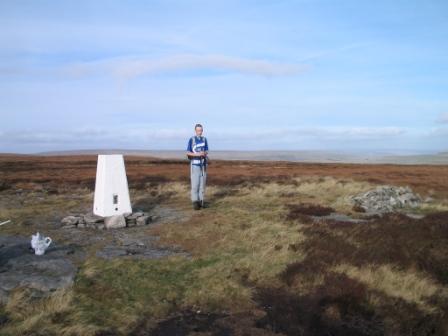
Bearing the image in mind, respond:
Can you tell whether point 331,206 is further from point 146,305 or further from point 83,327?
point 83,327

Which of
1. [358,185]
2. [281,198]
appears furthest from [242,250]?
[358,185]

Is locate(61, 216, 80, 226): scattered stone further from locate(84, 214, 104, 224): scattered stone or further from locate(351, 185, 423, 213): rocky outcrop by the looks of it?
locate(351, 185, 423, 213): rocky outcrop

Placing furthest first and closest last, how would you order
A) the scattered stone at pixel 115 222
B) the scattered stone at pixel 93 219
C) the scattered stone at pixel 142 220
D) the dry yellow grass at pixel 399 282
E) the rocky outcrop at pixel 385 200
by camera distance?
the rocky outcrop at pixel 385 200
the scattered stone at pixel 142 220
the scattered stone at pixel 93 219
the scattered stone at pixel 115 222
the dry yellow grass at pixel 399 282

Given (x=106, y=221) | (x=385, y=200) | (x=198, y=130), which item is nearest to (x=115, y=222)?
(x=106, y=221)

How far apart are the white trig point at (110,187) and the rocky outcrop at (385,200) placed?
7675 mm

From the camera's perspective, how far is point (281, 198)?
18.6 m

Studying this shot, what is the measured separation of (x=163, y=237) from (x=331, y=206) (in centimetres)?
729

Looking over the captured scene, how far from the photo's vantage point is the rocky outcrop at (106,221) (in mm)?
12625

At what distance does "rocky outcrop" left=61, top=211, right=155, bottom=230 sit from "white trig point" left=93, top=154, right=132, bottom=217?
0.22 m

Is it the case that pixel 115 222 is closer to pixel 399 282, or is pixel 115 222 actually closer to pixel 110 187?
pixel 110 187

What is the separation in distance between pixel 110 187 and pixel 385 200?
9.61m

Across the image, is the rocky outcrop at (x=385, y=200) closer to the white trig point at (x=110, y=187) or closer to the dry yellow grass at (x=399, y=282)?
the dry yellow grass at (x=399, y=282)

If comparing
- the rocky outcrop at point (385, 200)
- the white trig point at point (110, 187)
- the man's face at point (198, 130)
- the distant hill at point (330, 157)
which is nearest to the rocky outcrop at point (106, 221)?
the white trig point at point (110, 187)

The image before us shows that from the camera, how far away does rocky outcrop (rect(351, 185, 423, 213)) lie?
1606 cm
